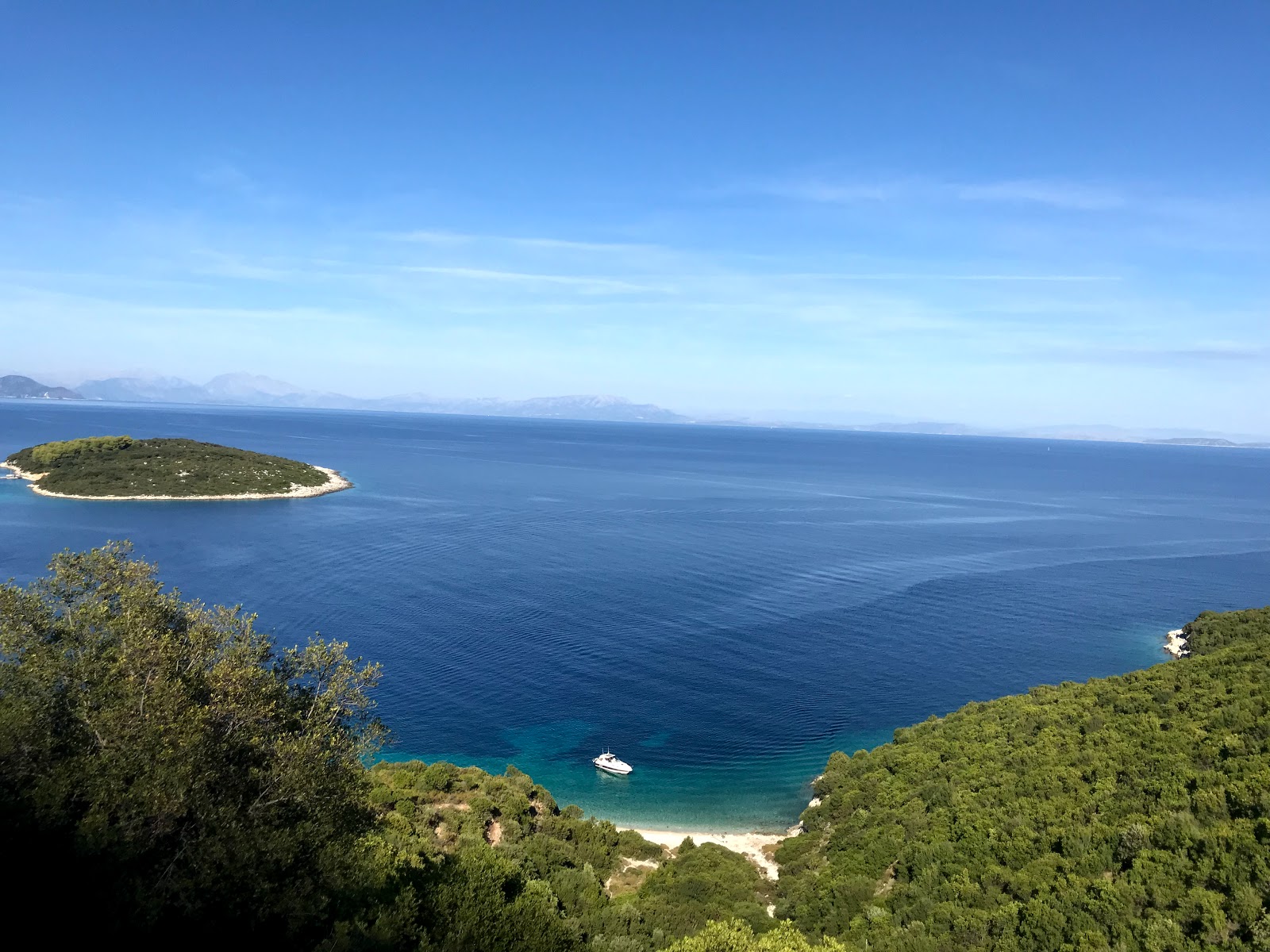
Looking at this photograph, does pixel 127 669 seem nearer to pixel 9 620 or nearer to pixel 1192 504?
pixel 9 620

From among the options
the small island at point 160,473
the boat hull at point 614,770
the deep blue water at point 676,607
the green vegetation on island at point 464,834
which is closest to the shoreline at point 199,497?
the small island at point 160,473

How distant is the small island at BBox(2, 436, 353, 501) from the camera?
126312mm

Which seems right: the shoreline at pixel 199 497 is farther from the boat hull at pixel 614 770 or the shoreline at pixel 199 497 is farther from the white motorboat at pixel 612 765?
the boat hull at pixel 614 770

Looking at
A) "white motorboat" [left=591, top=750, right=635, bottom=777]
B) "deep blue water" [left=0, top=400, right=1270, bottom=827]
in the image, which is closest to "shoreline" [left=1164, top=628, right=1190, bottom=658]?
"deep blue water" [left=0, top=400, right=1270, bottom=827]

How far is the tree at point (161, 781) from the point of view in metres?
15.0

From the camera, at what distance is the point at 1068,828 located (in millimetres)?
23719

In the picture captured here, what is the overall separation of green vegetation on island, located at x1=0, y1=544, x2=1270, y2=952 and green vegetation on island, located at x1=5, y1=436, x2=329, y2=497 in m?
120

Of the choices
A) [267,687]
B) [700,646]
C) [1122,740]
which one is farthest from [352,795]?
[700,646]

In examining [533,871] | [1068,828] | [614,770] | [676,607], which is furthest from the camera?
[676,607]

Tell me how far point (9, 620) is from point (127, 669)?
5.21 m

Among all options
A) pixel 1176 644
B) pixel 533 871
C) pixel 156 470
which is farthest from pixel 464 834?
pixel 156 470

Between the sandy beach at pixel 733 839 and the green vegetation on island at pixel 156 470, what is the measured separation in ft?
391

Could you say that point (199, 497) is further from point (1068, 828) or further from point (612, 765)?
point (1068, 828)

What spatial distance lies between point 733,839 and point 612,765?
969 centimetres
